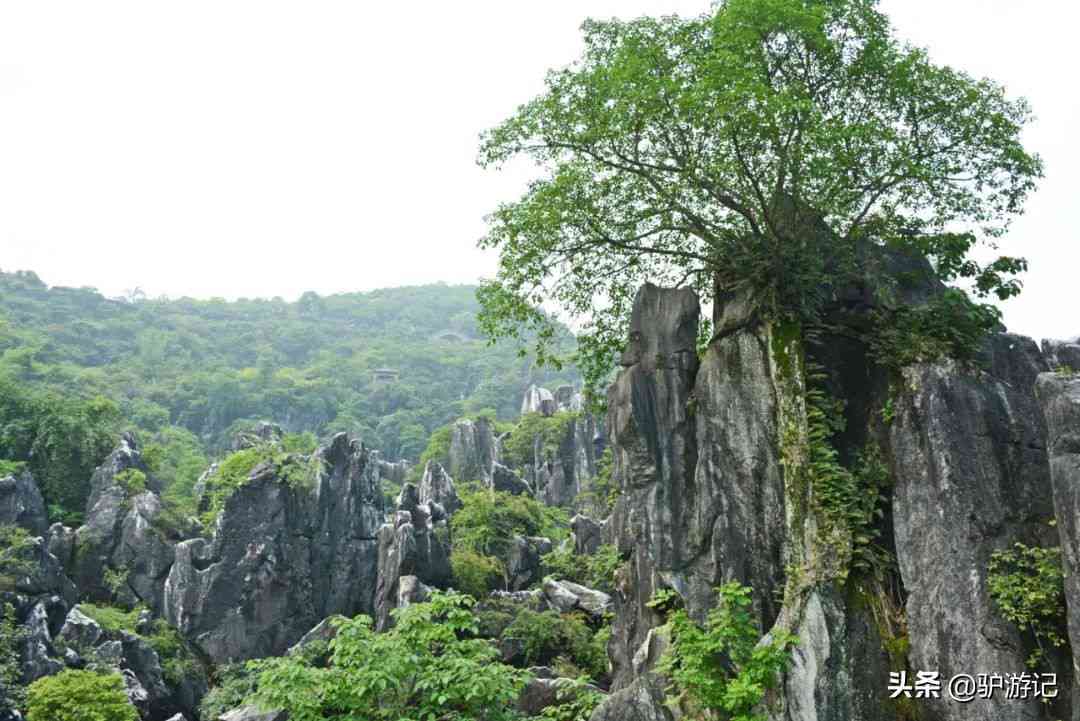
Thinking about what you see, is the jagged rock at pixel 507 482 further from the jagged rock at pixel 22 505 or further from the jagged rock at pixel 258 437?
the jagged rock at pixel 22 505

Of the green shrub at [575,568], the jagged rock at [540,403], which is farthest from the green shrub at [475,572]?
the jagged rock at [540,403]

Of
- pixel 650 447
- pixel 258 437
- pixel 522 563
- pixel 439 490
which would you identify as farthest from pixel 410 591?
pixel 258 437

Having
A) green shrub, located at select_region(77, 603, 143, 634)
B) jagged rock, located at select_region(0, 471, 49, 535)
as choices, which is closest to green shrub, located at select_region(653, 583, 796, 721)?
green shrub, located at select_region(77, 603, 143, 634)

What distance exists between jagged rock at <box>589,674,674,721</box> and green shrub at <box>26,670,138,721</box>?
9.46 metres

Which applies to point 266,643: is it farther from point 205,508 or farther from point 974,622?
point 974,622

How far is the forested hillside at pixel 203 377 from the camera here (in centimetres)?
2750

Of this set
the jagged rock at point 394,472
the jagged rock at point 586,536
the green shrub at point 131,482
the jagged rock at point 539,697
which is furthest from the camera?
the jagged rock at point 394,472

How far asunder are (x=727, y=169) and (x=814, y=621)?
15.6 ft

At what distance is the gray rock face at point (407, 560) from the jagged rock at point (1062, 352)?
49.1ft

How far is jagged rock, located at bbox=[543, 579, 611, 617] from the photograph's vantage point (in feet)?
65.9

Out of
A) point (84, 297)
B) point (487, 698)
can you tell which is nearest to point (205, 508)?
point (487, 698)

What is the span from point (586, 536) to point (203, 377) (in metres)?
44.1

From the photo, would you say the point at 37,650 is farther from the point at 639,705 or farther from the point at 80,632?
the point at 639,705

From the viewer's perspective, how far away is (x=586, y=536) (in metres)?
25.1
